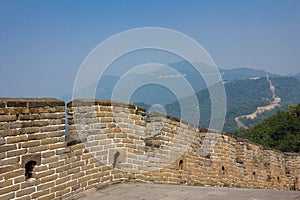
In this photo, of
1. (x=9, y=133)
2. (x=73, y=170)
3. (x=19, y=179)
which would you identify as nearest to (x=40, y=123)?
(x=9, y=133)

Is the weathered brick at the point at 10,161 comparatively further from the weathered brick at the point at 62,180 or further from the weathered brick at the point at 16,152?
the weathered brick at the point at 62,180

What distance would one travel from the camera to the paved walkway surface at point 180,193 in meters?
5.17

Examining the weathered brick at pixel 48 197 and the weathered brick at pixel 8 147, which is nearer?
the weathered brick at pixel 8 147

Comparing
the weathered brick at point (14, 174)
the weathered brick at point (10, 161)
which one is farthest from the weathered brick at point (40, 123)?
the weathered brick at point (14, 174)

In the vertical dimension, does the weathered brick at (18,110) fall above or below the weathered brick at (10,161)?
above

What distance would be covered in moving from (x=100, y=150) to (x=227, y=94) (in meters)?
85.2

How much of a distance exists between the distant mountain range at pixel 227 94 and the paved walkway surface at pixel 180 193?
5.57 feet

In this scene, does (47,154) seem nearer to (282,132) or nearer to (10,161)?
(10,161)

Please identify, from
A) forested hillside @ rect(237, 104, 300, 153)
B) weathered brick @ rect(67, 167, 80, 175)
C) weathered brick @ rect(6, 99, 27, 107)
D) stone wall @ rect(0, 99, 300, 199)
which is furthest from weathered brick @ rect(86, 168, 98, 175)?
forested hillside @ rect(237, 104, 300, 153)

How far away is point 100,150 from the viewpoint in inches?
258

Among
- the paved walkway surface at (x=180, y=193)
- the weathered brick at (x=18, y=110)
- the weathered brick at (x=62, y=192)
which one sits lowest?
the paved walkway surface at (x=180, y=193)

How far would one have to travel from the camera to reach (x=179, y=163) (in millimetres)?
8094

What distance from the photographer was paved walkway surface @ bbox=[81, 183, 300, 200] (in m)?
5.17

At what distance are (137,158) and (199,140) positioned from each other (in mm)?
2521
